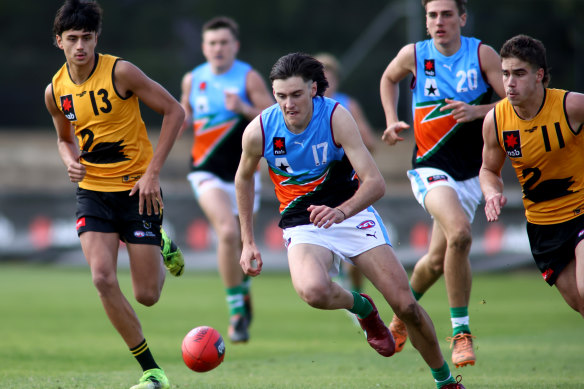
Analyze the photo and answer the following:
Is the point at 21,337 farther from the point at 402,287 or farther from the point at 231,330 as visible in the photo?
Answer: the point at 402,287

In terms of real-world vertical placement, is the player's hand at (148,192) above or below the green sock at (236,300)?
above

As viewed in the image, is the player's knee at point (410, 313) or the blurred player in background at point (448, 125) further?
the blurred player in background at point (448, 125)

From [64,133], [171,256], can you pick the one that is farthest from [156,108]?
[171,256]

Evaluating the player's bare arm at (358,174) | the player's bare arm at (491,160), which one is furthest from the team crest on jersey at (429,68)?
the player's bare arm at (358,174)

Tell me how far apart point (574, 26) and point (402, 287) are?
63.7ft

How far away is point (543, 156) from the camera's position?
6.25m

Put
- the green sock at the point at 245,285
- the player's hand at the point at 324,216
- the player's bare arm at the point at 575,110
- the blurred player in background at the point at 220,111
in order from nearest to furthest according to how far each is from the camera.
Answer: the player's hand at the point at 324,216 → the player's bare arm at the point at 575,110 → the green sock at the point at 245,285 → the blurred player in background at the point at 220,111

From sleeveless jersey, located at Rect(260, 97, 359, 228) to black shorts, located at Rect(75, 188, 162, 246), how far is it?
1089mm

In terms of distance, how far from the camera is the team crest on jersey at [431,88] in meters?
7.63

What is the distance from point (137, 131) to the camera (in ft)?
22.6

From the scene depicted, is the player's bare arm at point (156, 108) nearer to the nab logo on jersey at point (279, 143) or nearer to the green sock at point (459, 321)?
the nab logo on jersey at point (279, 143)

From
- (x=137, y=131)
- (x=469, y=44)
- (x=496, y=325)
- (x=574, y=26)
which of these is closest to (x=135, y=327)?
(x=137, y=131)

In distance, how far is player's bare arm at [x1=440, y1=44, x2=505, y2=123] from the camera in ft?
24.0

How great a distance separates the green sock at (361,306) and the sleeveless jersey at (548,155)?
139cm
